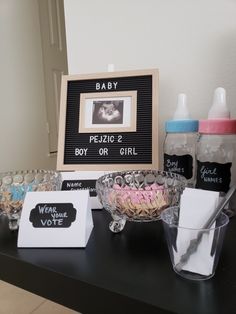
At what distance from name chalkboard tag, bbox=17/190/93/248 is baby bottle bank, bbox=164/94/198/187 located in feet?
0.70

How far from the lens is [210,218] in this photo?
34 centimetres

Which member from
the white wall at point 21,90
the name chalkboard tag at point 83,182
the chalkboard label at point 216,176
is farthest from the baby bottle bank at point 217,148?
the white wall at point 21,90

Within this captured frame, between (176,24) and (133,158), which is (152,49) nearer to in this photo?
(176,24)

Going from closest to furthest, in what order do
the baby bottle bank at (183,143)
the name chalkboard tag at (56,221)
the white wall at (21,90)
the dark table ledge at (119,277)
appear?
the dark table ledge at (119,277) < the name chalkboard tag at (56,221) < the baby bottle bank at (183,143) < the white wall at (21,90)

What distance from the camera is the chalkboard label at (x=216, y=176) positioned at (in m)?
0.49

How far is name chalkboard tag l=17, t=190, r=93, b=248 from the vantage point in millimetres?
414

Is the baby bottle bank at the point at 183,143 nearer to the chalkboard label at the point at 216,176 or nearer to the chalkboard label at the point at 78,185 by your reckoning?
the chalkboard label at the point at 216,176

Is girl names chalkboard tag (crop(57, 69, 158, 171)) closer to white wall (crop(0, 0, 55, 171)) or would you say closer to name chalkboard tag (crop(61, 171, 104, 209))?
name chalkboard tag (crop(61, 171, 104, 209))

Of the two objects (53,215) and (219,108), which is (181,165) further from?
(53,215)

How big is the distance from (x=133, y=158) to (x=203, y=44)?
31 centimetres

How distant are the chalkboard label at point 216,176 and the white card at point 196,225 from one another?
0.14 metres

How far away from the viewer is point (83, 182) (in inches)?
23.3

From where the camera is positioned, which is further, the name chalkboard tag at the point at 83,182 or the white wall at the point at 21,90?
the white wall at the point at 21,90

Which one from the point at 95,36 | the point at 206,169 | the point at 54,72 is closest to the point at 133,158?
the point at 206,169
